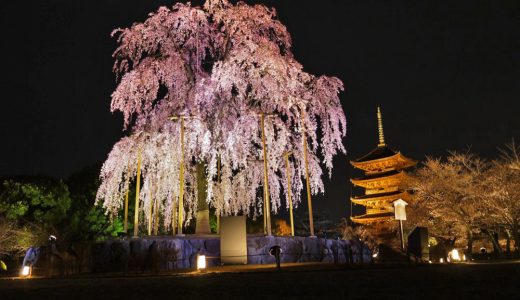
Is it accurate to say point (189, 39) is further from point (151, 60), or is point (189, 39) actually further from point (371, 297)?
point (371, 297)

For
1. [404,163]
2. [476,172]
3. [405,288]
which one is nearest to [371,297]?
[405,288]

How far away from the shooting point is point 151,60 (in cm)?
1945

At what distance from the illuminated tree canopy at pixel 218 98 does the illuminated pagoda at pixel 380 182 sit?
24290 mm

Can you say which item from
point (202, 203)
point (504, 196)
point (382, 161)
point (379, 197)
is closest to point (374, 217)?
point (379, 197)

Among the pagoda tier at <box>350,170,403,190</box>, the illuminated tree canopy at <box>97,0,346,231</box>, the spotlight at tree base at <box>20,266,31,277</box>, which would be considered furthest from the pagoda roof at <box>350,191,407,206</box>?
the spotlight at tree base at <box>20,266,31,277</box>

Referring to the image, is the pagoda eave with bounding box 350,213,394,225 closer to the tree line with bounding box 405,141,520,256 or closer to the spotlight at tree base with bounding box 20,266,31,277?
the tree line with bounding box 405,141,520,256

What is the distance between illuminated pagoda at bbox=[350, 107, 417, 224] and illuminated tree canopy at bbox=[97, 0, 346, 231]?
24.3 metres

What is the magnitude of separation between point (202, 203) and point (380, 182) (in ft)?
92.4

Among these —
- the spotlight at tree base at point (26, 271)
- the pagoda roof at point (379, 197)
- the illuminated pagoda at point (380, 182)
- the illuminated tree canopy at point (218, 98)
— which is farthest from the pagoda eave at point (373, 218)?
the spotlight at tree base at point (26, 271)

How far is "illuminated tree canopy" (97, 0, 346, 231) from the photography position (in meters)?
18.6

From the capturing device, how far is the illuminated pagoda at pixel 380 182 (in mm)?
42375

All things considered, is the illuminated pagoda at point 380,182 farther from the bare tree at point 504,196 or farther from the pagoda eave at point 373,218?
the bare tree at point 504,196

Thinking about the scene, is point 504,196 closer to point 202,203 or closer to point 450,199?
point 450,199

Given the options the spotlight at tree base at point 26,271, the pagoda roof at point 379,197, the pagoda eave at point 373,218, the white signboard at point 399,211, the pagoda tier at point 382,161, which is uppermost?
the pagoda tier at point 382,161
